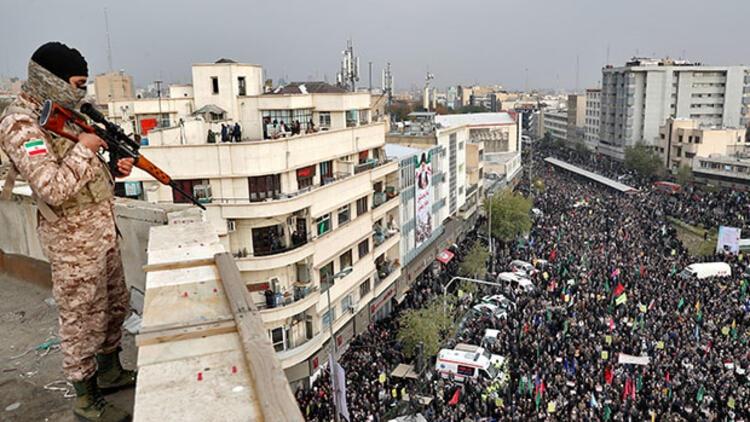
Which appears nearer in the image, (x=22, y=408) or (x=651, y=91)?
(x=22, y=408)

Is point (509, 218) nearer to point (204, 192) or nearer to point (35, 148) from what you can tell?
point (204, 192)

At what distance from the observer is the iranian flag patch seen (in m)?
3.76

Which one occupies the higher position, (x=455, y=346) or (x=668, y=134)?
(x=668, y=134)

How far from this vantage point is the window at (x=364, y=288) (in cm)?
2580

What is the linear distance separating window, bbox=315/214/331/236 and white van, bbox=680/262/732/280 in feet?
66.9

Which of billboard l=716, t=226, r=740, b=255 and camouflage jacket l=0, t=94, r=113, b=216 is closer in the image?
camouflage jacket l=0, t=94, r=113, b=216

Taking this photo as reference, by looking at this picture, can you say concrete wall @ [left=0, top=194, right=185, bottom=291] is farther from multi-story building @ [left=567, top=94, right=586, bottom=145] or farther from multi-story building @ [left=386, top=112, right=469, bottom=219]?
multi-story building @ [left=567, top=94, right=586, bottom=145]

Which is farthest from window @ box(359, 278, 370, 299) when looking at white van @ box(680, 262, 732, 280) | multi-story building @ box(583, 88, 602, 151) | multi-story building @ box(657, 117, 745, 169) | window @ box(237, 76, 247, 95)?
multi-story building @ box(583, 88, 602, 151)

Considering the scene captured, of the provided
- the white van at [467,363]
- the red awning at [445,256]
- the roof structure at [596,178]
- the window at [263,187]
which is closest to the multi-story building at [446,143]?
the red awning at [445,256]

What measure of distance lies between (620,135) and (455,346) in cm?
6818

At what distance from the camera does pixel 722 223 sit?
44312 millimetres

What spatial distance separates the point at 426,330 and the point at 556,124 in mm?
104306

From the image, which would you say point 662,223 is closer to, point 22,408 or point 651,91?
point 651,91

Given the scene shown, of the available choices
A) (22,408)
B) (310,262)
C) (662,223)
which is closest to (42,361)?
(22,408)
